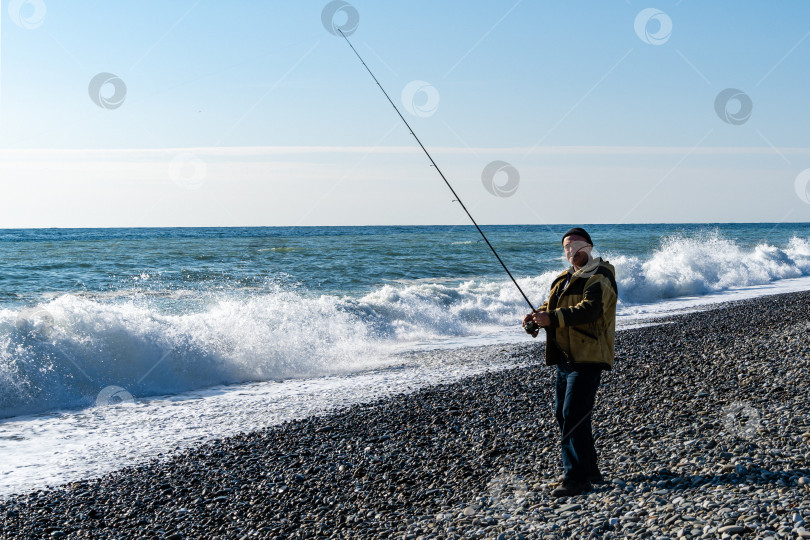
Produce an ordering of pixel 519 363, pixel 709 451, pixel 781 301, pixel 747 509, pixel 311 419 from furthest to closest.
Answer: pixel 781 301 < pixel 519 363 < pixel 311 419 < pixel 709 451 < pixel 747 509

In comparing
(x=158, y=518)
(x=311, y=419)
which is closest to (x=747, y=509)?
(x=158, y=518)

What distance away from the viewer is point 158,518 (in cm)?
543

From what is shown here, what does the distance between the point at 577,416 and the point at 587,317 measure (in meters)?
0.75

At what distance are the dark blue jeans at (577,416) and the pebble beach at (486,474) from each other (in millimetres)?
222

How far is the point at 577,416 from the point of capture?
4.80m

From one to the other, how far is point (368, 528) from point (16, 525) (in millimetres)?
3054

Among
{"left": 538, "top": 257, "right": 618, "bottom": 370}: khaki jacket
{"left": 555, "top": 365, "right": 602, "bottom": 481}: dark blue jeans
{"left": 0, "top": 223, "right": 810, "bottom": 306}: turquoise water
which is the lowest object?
→ {"left": 555, "top": 365, "right": 602, "bottom": 481}: dark blue jeans

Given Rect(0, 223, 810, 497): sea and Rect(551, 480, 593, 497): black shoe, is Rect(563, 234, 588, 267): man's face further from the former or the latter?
Rect(0, 223, 810, 497): sea

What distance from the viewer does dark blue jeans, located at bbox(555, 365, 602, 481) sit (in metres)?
4.79

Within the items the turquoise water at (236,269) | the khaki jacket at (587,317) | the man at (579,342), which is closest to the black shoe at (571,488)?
the man at (579,342)

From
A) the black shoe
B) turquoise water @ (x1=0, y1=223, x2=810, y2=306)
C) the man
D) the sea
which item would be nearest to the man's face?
the man

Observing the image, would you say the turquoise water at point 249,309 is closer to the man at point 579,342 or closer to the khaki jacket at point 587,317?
the man at point 579,342

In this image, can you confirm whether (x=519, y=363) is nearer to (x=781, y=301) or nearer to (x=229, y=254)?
(x=781, y=301)

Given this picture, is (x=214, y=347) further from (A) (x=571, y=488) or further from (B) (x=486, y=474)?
(A) (x=571, y=488)
